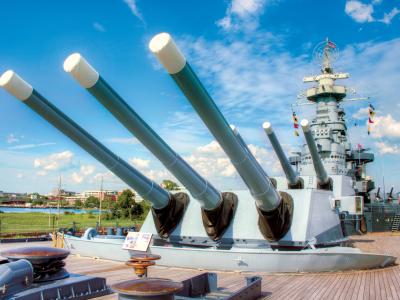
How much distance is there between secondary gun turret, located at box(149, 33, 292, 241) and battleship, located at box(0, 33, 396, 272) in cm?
1

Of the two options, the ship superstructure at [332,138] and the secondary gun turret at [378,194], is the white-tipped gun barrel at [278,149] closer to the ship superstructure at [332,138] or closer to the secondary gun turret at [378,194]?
the ship superstructure at [332,138]

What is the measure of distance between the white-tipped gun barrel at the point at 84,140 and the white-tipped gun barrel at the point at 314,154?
11.7 feet

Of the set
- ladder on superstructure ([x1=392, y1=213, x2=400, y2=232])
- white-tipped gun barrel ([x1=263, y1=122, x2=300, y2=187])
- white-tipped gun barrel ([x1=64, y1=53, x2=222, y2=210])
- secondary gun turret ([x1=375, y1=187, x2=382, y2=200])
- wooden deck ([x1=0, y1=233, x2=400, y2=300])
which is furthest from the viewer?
secondary gun turret ([x1=375, y1=187, x2=382, y2=200])

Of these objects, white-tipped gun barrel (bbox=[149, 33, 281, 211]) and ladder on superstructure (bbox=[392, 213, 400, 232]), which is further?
ladder on superstructure (bbox=[392, 213, 400, 232])

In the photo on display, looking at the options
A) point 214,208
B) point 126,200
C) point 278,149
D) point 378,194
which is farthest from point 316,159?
point 126,200

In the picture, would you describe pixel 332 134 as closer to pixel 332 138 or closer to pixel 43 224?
pixel 332 138

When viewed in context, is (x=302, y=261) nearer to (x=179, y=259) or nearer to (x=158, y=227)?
(x=179, y=259)

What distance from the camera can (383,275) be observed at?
23.4 ft

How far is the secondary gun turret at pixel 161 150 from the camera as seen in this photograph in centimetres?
503

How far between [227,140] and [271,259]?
2.50 m

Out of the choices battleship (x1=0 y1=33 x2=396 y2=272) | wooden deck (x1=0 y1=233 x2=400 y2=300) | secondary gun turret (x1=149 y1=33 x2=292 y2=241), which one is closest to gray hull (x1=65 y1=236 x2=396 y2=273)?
battleship (x1=0 y1=33 x2=396 y2=272)

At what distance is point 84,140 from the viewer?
685cm

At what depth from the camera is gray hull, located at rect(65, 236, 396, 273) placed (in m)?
7.05

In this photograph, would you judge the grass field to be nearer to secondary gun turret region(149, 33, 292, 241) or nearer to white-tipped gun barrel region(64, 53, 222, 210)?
white-tipped gun barrel region(64, 53, 222, 210)
